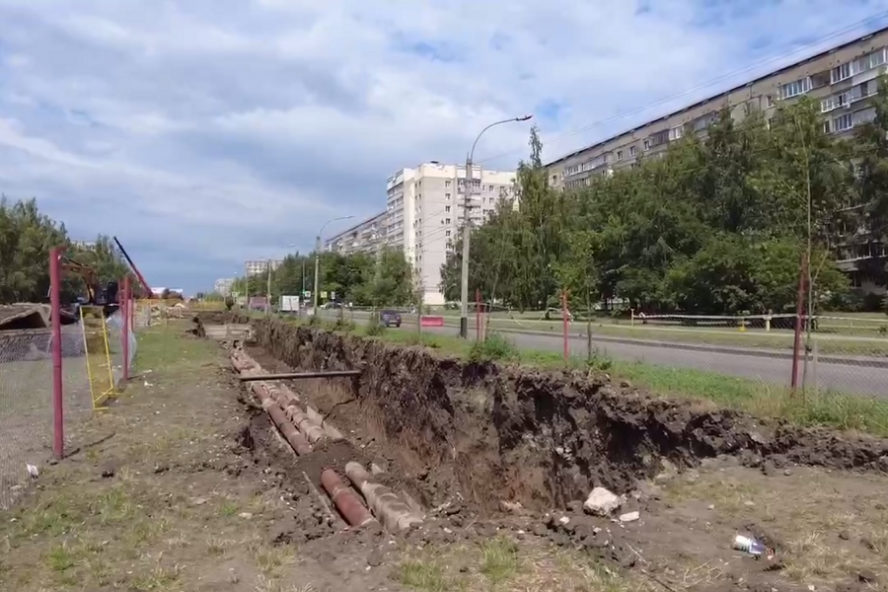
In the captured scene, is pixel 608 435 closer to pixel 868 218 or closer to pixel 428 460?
pixel 428 460

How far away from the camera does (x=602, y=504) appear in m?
5.78

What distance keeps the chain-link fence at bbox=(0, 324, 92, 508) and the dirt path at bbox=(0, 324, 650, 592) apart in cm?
35

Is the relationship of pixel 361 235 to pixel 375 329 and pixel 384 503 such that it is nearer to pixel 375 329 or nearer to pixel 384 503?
pixel 375 329

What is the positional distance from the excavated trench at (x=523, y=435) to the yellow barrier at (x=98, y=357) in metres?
4.14

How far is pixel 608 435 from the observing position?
8820mm

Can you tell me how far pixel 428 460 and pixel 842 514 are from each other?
9321 mm

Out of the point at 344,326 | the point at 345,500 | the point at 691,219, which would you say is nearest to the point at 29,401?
the point at 345,500

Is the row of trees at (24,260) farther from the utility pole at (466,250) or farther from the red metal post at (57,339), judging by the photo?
the red metal post at (57,339)

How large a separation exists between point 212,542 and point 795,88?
5854 centimetres

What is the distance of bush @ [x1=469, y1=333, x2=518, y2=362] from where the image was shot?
12.4 meters

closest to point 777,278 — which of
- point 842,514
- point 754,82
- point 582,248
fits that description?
point 582,248

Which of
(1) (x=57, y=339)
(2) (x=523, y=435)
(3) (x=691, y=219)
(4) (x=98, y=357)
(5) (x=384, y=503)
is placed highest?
(3) (x=691, y=219)

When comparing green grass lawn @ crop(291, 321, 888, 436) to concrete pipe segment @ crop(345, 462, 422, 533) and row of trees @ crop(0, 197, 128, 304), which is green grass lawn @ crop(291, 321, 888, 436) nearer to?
concrete pipe segment @ crop(345, 462, 422, 533)

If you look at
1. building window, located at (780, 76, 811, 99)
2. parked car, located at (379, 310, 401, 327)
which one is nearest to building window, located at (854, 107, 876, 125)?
building window, located at (780, 76, 811, 99)
